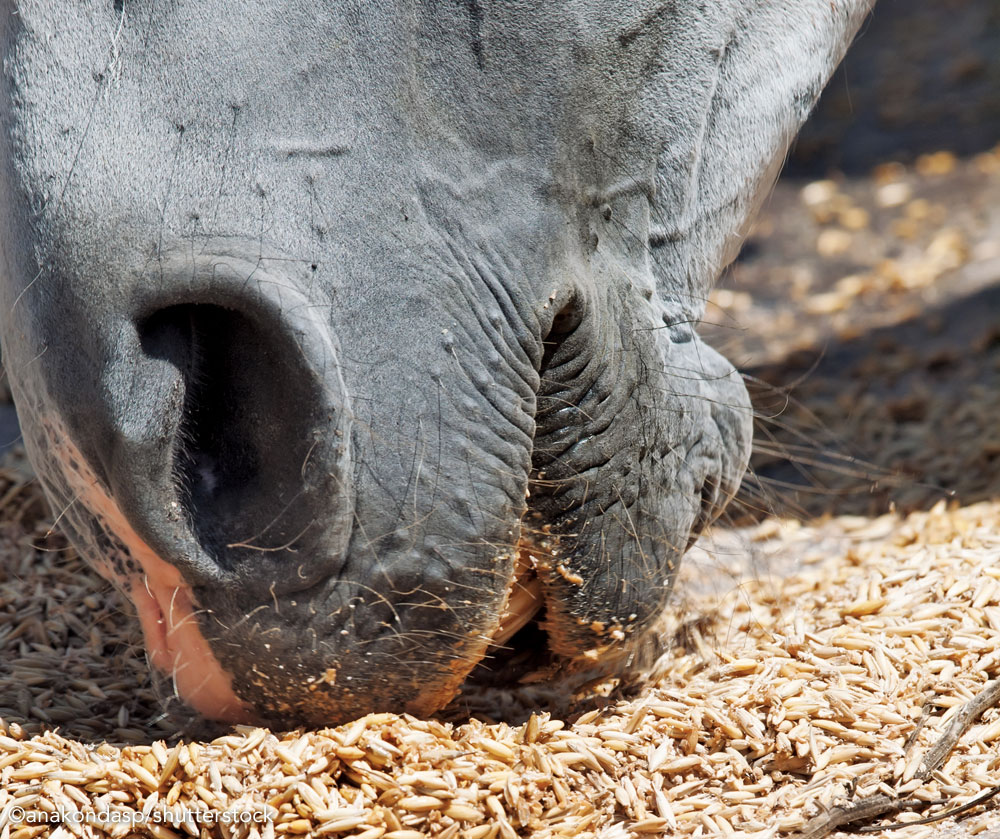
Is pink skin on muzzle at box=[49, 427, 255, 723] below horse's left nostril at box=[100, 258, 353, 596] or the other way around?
below

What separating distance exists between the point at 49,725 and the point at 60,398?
2.37 feet

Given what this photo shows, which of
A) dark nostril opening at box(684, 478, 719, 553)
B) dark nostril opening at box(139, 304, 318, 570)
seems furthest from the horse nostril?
dark nostril opening at box(684, 478, 719, 553)

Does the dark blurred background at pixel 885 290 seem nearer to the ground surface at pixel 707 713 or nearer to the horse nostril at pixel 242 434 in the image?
the ground surface at pixel 707 713

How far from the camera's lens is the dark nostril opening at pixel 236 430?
127 cm

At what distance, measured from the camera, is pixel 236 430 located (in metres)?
1.32

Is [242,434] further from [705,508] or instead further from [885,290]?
[885,290]

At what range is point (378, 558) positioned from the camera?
136cm

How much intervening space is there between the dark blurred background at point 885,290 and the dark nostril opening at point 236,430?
74cm

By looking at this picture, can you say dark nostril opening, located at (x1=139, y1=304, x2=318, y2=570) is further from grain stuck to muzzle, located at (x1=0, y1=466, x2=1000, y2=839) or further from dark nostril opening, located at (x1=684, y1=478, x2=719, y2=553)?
dark nostril opening, located at (x1=684, y1=478, x2=719, y2=553)

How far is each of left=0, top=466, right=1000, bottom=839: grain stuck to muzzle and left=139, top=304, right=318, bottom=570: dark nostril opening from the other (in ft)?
1.14

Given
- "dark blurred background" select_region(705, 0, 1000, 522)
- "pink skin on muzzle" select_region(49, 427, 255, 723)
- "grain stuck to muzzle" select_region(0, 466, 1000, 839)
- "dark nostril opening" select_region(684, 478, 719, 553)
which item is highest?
"dark blurred background" select_region(705, 0, 1000, 522)

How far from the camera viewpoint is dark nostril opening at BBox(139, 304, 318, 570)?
1.27 metres

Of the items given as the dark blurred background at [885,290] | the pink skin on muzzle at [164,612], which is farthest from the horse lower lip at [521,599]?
the dark blurred background at [885,290]

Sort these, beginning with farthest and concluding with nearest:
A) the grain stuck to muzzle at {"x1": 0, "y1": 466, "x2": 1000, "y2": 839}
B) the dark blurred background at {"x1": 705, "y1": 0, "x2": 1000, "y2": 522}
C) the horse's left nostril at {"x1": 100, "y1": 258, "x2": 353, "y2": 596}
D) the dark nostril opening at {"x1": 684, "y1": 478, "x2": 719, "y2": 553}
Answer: the dark blurred background at {"x1": 705, "y1": 0, "x2": 1000, "y2": 522} → the dark nostril opening at {"x1": 684, "y1": 478, "x2": 719, "y2": 553} → the grain stuck to muzzle at {"x1": 0, "y1": 466, "x2": 1000, "y2": 839} → the horse's left nostril at {"x1": 100, "y1": 258, "x2": 353, "y2": 596}
